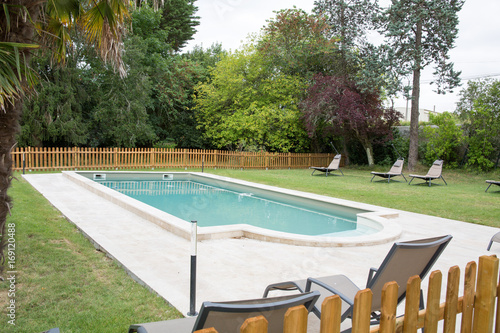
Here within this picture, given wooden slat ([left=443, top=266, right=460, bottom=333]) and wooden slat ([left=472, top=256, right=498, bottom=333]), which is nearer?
wooden slat ([left=443, top=266, right=460, bottom=333])

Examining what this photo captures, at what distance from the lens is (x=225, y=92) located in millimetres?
22656

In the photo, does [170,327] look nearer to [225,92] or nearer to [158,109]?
[225,92]

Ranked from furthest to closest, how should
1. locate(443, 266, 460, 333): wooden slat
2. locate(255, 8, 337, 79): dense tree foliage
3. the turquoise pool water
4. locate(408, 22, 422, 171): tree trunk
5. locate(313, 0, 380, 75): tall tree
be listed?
locate(313, 0, 380, 75): tall tree
locate(255, 8, 337, 79): dense tree foliage
locate(408, 22, 422, 171): tree trunk
the turquoise pool water
locate(443, 266, 460, 333): wooden slat

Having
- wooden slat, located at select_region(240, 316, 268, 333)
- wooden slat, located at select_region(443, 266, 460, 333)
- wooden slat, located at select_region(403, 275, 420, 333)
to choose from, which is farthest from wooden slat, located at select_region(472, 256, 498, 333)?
wooden slat, located at select_region(240, 316, 268, 333)

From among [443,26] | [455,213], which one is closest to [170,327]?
[455,213]

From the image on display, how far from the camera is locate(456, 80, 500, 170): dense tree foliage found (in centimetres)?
1731

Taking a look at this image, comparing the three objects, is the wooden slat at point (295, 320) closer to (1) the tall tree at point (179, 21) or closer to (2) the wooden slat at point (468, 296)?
(2) the wooden slat at point (468, 296)

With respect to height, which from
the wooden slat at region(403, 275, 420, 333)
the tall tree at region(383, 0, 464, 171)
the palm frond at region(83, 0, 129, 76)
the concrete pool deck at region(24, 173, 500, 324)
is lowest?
the concrete pool deck at region(24, 173, 500, 324)

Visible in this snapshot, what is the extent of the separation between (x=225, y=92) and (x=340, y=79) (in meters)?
6.92

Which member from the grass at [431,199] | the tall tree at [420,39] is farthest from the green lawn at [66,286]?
the tall tree at [420,39]

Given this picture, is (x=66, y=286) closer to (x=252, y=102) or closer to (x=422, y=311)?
(x=422, y=311)

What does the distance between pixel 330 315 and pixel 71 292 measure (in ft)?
9.31

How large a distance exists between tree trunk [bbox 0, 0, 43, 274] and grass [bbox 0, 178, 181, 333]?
0.49 m

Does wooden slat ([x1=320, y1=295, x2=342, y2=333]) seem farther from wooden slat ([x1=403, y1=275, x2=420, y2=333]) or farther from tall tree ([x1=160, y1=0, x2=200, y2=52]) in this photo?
tall tree ([x1=160, y1=0, x2=200, y2=52])
